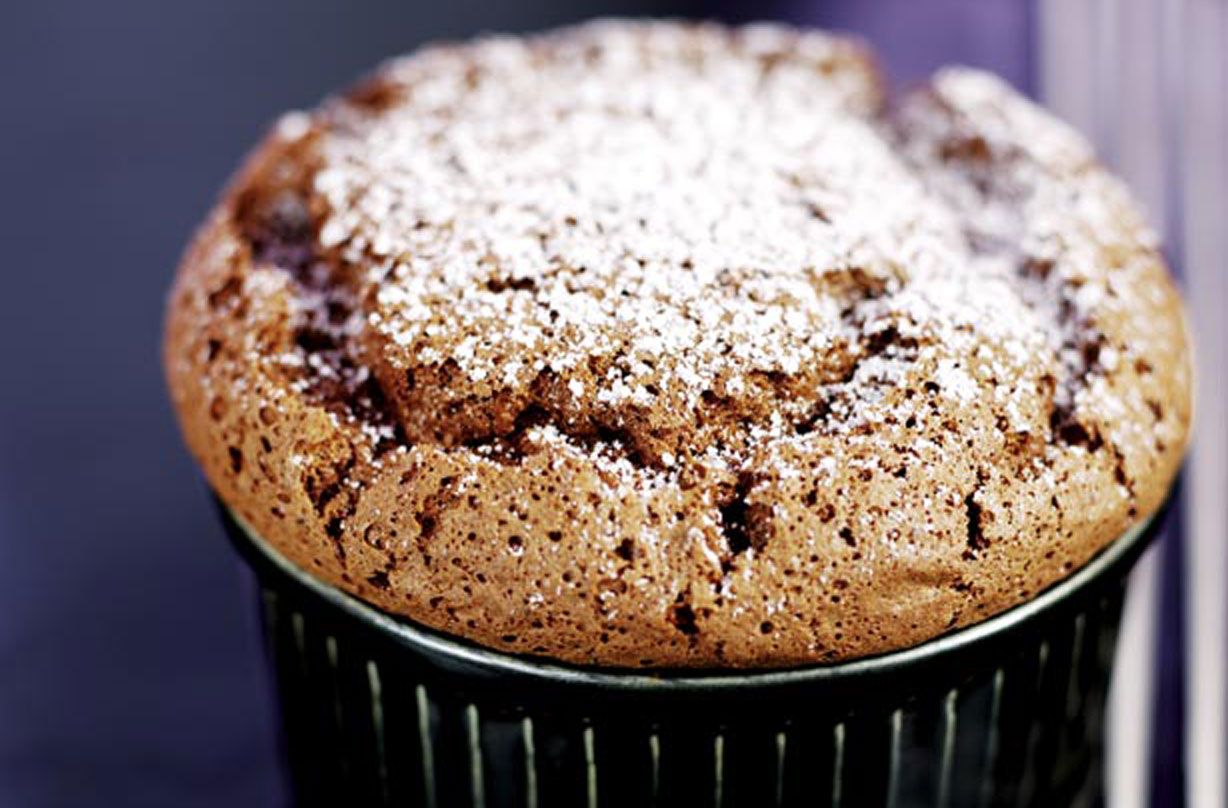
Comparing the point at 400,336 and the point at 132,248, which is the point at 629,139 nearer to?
the point at 400,336

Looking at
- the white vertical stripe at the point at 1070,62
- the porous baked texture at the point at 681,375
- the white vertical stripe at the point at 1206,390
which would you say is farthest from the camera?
the white vertical stripe at the point at 1070,62

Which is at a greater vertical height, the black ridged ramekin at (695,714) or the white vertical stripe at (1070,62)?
the white vertical stripe at (1070,62)

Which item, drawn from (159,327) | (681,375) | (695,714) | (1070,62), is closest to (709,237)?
(681,375)

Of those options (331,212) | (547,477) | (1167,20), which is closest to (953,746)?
(547,477)

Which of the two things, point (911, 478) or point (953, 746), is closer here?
point (911, 478)

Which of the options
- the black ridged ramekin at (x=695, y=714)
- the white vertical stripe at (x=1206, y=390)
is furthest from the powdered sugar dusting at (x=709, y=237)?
the white vertical stripe at (x=1206, y=390)

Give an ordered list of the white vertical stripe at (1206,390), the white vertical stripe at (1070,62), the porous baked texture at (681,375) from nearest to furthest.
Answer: the porous baked texture at (681,375) < the white vertical stripe at (1206,390) < the white vertical stripe at (1070,62)

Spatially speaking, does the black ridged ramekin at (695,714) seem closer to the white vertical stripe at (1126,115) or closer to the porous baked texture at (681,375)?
the porous baked texture at (681,375)
